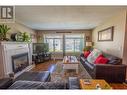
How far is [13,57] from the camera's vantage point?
3.80m

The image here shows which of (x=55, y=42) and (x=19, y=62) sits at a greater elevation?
(x=55, y=42)

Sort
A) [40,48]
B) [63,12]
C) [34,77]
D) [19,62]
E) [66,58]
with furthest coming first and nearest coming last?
[40,48] < [66,58] < [19,62] < [63,12] < [34,77]

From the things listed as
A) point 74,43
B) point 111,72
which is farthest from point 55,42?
point 111,72

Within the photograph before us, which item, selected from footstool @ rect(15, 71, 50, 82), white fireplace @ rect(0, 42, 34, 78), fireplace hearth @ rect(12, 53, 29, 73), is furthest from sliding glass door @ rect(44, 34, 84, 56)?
footstool @ rect(15, 71, 50, 82)

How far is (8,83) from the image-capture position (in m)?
1.73

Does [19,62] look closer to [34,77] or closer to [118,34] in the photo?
[34,77]

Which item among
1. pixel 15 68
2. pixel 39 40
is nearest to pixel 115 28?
pixel 15 68

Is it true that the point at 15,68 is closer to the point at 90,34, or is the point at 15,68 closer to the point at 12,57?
the point at 12,57

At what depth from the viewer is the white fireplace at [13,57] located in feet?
10.7

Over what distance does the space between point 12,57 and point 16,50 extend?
0.41 metres

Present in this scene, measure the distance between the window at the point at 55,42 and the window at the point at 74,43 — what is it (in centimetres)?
42

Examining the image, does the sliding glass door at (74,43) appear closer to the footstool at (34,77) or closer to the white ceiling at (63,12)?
the white ceiling at (63,12)

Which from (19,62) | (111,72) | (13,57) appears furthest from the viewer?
(19,62)

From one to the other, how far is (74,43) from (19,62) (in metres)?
4.23
